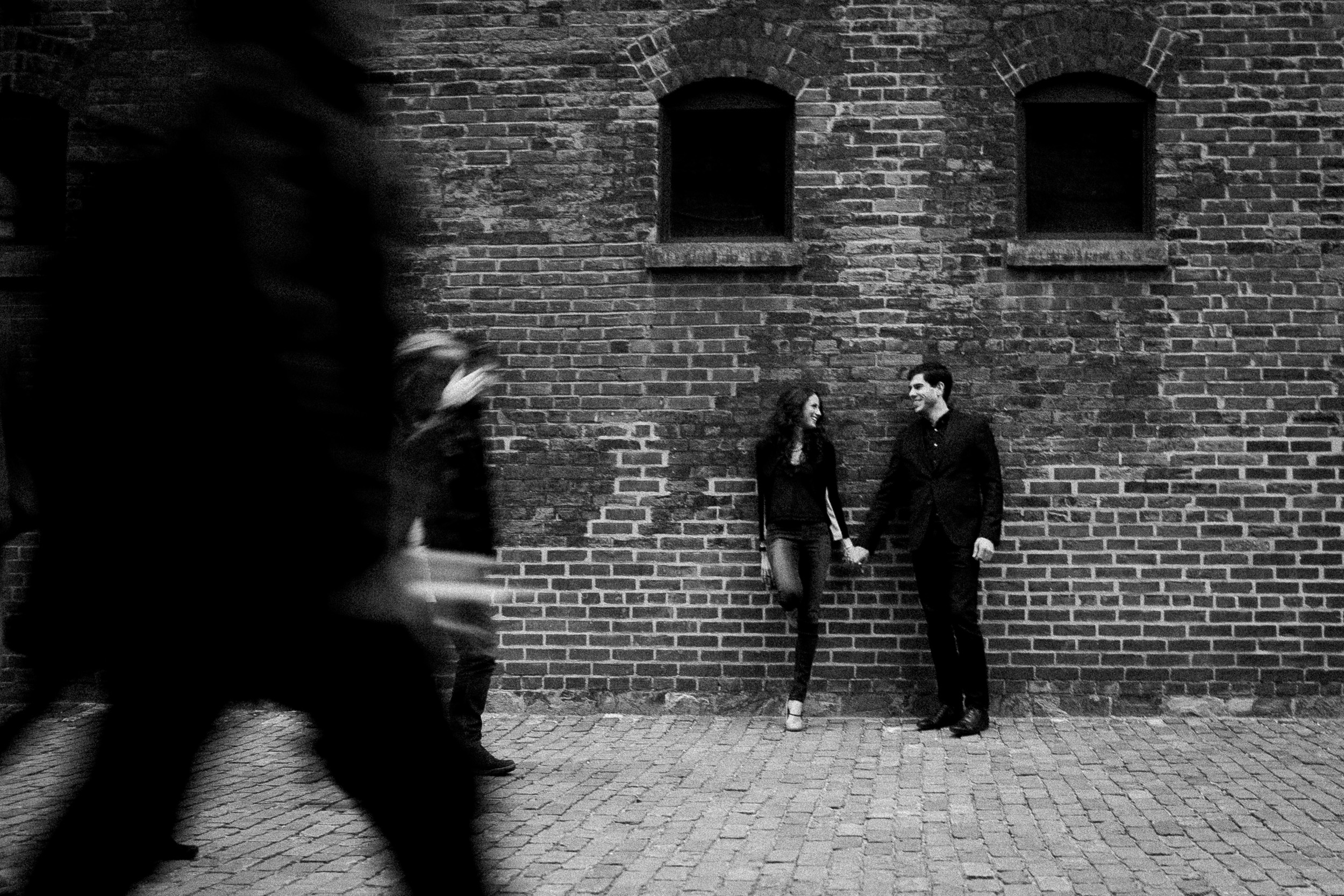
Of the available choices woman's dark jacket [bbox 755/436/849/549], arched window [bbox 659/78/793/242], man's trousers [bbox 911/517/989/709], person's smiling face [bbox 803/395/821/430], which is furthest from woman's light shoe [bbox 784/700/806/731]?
arched window [bbox 659/78/793/242]

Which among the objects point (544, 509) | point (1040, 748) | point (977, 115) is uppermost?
point (977, 115)

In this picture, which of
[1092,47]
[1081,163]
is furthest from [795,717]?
[1092,47]

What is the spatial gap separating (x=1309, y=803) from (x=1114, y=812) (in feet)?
2.99

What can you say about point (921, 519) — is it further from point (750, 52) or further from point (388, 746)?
point (388, 746)

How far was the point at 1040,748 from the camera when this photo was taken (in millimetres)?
6984

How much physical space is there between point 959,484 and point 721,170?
2.60 meters

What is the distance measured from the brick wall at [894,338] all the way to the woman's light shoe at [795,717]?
0.41 meters

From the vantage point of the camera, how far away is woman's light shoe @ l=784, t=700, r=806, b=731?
7.67 meters

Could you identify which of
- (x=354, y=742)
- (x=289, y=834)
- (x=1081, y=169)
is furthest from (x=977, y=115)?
(x=354, y=742)

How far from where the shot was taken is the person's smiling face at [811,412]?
25.5 ft

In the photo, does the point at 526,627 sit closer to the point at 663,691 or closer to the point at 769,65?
the point at 663,691

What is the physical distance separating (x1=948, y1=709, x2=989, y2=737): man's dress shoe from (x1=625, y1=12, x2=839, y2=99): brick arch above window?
397 cm

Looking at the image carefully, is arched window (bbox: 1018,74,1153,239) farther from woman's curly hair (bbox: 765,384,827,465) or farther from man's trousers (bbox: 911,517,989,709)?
man's trousers (bbox: 911,517,989,709)

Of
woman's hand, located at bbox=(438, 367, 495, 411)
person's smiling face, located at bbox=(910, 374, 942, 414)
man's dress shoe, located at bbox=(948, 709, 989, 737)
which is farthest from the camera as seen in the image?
person's smiling face, located at bbox=(910, 374, 942, 414)
